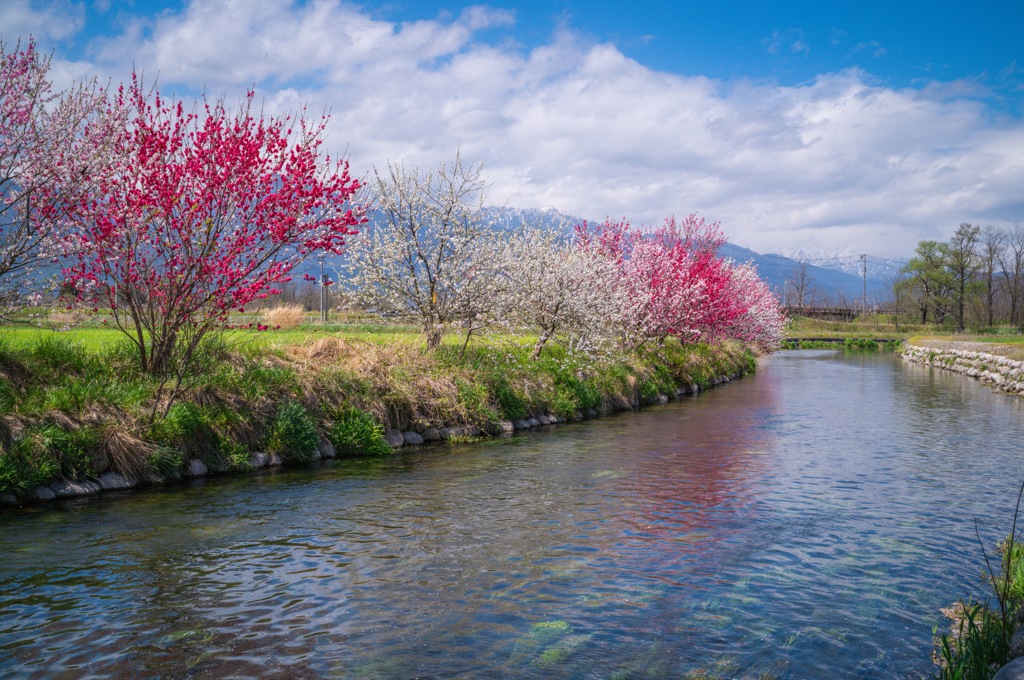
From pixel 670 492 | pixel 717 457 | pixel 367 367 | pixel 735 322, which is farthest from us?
pixel 735 322

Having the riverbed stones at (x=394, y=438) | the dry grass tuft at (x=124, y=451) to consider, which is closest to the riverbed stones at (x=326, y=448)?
the riverbed stones at (x=394, y=438)

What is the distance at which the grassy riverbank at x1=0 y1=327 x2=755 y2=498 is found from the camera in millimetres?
12242

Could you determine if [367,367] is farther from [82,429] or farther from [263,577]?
[263,577]

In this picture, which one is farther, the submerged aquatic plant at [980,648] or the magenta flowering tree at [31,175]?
the magenta flowering tree at [31,175]

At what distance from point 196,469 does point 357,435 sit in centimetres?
371

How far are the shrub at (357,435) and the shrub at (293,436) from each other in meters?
0.63

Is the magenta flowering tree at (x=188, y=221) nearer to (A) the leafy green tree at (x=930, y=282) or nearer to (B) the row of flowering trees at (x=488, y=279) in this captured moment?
(B) the row of flowering trees at (x=488, y=279)

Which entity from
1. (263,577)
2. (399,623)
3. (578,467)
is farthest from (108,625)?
(578,467)

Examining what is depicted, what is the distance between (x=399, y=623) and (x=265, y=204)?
990 centimetres

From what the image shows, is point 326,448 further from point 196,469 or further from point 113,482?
point 113,482

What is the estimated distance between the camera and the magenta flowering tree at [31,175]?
1239 cm

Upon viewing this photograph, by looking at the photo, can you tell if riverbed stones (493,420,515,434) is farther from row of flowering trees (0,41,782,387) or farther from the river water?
row of flowering trees (0,41,782,387)

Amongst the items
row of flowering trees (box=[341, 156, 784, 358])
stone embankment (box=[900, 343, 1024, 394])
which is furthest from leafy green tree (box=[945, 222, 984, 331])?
row of flowering trees (box=[341, 156, 784, 358])

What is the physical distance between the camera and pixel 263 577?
861 centimetres
